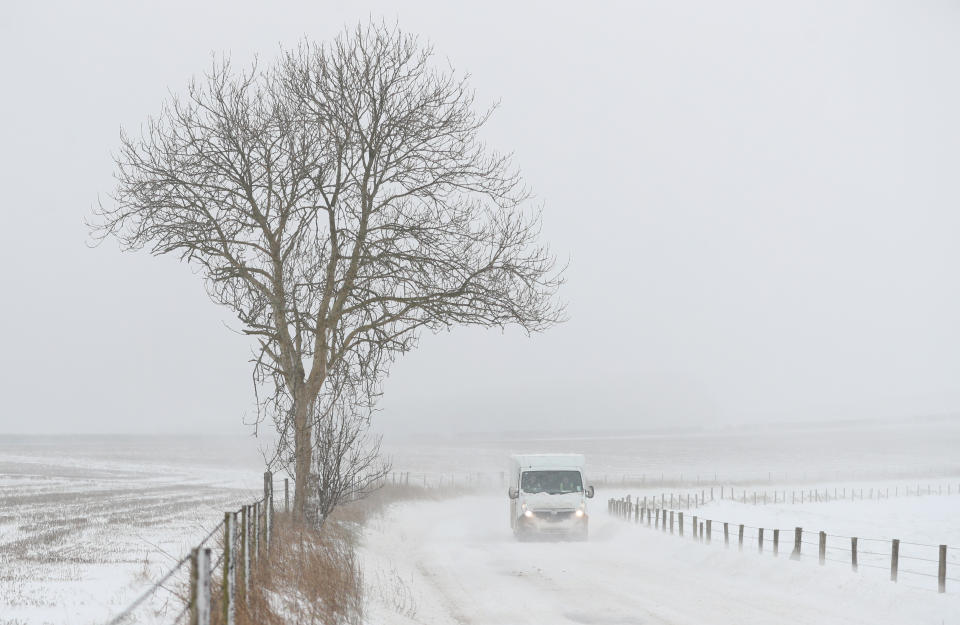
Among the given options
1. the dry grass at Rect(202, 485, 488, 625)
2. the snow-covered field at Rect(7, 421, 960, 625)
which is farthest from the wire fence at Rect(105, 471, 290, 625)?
the snow-covered field at Rect(7, 421, 960, 625)

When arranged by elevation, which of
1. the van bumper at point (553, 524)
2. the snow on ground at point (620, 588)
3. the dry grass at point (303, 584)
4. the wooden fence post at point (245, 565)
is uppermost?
the wooden fence post at point (245, 565)

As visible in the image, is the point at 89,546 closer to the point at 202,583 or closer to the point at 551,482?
the point at 551,482

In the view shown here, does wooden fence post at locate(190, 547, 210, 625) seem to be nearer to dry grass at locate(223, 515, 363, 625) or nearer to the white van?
dry grass at locate(223, 515, 363, 625)

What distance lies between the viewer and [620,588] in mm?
18375

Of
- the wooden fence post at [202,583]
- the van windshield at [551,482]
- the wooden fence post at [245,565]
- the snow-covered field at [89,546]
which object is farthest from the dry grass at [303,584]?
the van windshield at [551,482]

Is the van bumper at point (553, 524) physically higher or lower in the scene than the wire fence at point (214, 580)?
lower

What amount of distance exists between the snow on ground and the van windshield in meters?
2.83

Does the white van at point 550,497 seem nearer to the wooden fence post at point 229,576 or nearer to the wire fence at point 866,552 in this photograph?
the wire fence at point 866,552

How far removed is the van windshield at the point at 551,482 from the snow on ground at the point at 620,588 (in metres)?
2.83

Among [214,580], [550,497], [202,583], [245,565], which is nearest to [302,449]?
[214,580]

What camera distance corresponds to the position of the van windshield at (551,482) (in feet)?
105

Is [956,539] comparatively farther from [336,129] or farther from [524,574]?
[336,129]

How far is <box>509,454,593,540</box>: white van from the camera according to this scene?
103ft

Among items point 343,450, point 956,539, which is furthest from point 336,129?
point 956,539
